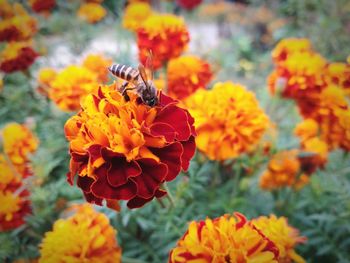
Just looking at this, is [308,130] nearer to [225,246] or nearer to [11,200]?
[225,246]

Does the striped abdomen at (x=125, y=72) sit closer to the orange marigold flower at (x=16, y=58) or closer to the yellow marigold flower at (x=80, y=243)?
the yellow marigold flower at (x=80, y=243)

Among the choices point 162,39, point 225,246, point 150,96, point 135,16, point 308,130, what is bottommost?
point 225,246

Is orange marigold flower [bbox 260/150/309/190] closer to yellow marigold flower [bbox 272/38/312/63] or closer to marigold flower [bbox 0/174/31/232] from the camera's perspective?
yellow marigold flower [bbox 272/38/312/63]

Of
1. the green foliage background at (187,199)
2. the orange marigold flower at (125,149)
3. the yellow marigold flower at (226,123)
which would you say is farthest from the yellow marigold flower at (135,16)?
the orange marigold flower at (125,149)

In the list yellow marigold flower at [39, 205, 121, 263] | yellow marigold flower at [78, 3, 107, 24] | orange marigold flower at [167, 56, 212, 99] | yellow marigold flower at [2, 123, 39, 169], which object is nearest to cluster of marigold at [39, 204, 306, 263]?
yellow marigold flower at [39, 205, 121, 263]

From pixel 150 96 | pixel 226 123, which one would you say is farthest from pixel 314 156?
pixel 150 96

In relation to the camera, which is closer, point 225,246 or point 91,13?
A: point 225,246

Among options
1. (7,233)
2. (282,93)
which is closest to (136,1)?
(282,93)
